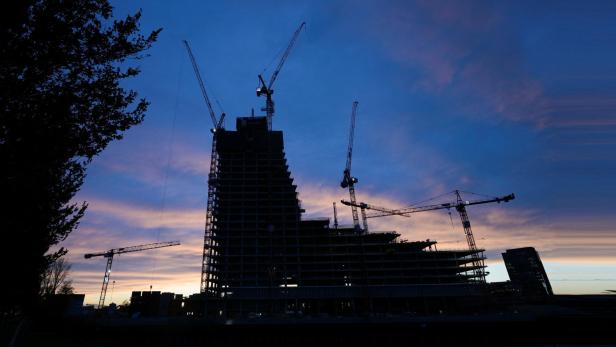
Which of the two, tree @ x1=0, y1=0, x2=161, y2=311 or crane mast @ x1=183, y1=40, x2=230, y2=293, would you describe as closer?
tree @ x1=0, y1=0, x2=161, y2=311

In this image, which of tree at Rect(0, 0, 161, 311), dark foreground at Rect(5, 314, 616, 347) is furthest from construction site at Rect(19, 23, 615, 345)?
tree at Rect(0, 0, 161, 311)

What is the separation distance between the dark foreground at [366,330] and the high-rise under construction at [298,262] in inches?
2037

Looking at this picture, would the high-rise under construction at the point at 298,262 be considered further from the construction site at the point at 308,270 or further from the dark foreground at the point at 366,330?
the dark foreground at the point at 366,330

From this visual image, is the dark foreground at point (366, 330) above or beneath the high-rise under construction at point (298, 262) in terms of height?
beneath

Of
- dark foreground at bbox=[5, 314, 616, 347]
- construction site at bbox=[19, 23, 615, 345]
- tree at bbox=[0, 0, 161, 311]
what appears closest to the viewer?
tree at bbox=[0, 0, 161, 311]

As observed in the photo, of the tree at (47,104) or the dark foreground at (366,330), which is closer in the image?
the tree at (47,104)

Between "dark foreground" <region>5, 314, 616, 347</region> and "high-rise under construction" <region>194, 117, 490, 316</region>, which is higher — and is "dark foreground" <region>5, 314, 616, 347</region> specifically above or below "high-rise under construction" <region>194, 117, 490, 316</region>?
below

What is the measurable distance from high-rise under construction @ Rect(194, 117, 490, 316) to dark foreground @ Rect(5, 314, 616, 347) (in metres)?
51.7

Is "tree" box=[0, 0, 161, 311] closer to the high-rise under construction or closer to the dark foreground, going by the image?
the dark foreground

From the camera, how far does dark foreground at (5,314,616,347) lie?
189 ft

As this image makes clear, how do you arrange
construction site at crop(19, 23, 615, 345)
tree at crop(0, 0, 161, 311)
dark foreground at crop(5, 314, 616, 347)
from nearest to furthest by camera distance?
tree at crop(0, 0, 161, 311) → dark foreground at crop(5, 314, 616, 347) → construction site at crop(19, 23, 615, 345)

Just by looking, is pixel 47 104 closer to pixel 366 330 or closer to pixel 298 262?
pixel 366 330

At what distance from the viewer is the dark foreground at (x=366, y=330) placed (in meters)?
57.7

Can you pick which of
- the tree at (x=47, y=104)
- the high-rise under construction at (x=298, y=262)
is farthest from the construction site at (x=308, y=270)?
the tree at (x=47, y=104)
